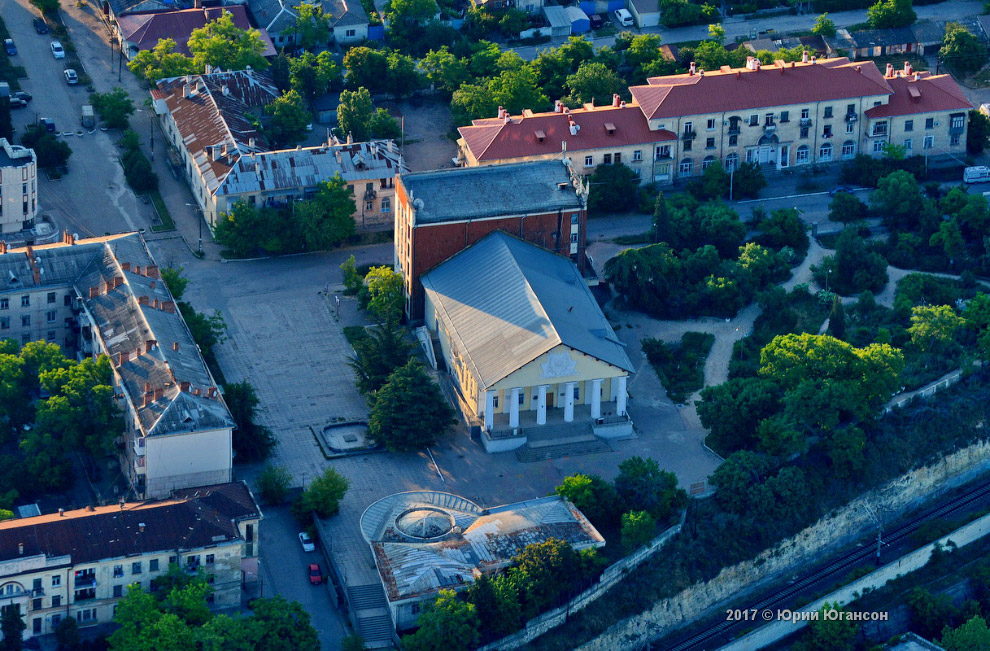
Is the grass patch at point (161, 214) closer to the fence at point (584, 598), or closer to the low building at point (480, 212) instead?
the low building at point (480, 212)

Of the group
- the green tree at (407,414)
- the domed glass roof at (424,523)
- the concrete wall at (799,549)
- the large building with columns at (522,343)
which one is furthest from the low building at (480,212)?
the concrete wall at (799,549)

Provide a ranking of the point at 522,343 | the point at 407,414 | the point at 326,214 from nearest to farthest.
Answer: the point at 407,414, the point at 522,343, the point at 326,214

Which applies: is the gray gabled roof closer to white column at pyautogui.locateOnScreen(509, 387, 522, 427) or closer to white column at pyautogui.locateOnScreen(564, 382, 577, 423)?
white column at pyautogui.locateOnScreen(509, 387, 522, 427)

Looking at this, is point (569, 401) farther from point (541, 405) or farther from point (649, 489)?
point (649, 489)

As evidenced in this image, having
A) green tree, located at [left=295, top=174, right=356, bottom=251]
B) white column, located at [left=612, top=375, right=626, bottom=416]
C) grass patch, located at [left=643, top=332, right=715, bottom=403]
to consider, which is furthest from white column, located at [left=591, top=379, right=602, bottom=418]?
green tree, located at [left=295, top=174, right=356, bottom=251]

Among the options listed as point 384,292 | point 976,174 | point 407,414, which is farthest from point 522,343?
point 976,174

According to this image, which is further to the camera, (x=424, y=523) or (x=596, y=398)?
(x=596, y=398)
